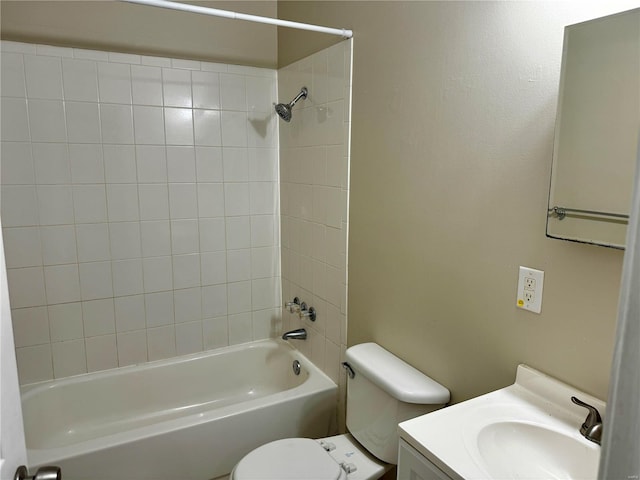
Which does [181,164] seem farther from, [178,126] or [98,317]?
[98,317]

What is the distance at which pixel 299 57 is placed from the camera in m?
2.32

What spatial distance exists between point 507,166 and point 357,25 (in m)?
0.96

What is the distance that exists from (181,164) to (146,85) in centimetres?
41

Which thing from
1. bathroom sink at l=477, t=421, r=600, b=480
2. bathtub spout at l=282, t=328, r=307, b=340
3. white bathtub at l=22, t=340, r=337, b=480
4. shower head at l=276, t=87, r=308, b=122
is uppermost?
shower head at l=276, t=87, r=308, b=122

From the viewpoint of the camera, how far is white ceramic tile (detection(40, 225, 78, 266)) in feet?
7.04

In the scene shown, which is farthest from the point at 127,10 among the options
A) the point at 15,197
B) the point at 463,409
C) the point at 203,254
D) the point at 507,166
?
the point at 463,409

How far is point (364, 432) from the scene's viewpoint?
1689mm

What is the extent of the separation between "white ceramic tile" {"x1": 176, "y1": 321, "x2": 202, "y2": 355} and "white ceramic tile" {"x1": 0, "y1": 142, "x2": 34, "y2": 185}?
1045 millimetres

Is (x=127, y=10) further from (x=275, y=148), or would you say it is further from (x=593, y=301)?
(x=593, y=301)

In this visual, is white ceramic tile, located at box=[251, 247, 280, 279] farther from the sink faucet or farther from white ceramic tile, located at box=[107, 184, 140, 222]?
the sink faucet

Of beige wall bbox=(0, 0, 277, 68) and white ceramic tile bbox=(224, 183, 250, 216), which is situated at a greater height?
beige wall bbox=(0, 0, 277, 68)

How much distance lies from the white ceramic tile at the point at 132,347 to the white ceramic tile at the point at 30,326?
0.34 metres

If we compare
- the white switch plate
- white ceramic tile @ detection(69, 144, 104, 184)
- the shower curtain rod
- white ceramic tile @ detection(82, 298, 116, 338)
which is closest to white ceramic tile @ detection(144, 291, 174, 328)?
white ceramic tile @ detection(82, 298, 116, 338)

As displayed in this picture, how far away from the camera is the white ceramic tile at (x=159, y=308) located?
7.91 feet
